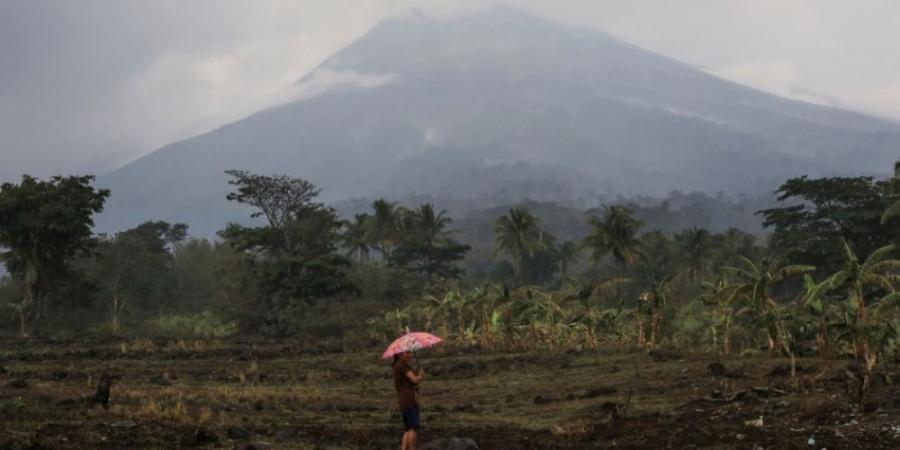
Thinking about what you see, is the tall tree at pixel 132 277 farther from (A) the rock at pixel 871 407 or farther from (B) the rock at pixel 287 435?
(A) the rock at pixel 871 407

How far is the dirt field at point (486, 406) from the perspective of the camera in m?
12.1

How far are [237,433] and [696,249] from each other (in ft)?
235

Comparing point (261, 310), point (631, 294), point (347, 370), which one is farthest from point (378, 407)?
point (631, 294)

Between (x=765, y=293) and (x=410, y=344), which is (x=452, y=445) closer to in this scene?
(x=410, y=344)

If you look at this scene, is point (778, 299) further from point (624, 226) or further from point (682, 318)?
point (682, 318)

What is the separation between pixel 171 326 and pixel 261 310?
6.36 metres

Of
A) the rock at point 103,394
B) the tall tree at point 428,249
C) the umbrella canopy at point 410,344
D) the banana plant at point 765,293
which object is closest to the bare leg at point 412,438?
the umbrella canopy at point 410,344

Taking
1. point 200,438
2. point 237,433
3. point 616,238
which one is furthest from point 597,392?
point 616,238

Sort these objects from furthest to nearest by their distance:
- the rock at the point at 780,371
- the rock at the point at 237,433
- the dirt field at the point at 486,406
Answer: the rock at the point at 780,371 < the rock at the point at 237,433 < the dirt field at the point at 486,406

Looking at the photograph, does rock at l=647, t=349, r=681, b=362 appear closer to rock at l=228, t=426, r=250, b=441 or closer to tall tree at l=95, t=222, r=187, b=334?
rock at l=228, t=426, r=250, b=441

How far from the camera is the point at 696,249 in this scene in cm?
7856

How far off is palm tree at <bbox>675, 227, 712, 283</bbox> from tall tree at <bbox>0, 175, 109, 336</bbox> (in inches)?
2108

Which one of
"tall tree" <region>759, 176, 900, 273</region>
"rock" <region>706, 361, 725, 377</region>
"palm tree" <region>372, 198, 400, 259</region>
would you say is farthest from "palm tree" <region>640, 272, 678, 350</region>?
"palm tree" <region>372, 198, 400, 259</region>

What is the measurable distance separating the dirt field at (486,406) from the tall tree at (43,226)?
21.4 m
